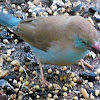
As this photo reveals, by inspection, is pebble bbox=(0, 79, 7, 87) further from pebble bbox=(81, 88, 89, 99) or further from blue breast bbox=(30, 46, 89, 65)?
pebble bbox=(81, 88, 89, 99)

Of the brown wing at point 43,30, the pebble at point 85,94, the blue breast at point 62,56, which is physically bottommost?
the pebble at point 85,94

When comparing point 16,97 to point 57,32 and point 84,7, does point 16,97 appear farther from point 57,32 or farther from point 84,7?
point 84,7

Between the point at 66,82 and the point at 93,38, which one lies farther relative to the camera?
the point at 66,82

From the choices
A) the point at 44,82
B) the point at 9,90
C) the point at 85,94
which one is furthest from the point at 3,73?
the point at 85,94

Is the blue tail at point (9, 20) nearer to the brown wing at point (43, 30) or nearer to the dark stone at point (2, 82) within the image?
the brown wing at point (43, 30)

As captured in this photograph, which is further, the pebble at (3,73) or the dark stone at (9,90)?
the pebble at (3,73)

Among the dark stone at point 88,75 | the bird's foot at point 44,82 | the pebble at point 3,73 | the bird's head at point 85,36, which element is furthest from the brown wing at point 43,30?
the dark stone at point 88,75

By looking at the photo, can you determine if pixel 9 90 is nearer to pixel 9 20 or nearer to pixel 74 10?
pixel 9 20

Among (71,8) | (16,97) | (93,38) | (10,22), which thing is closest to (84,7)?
(71,8)
